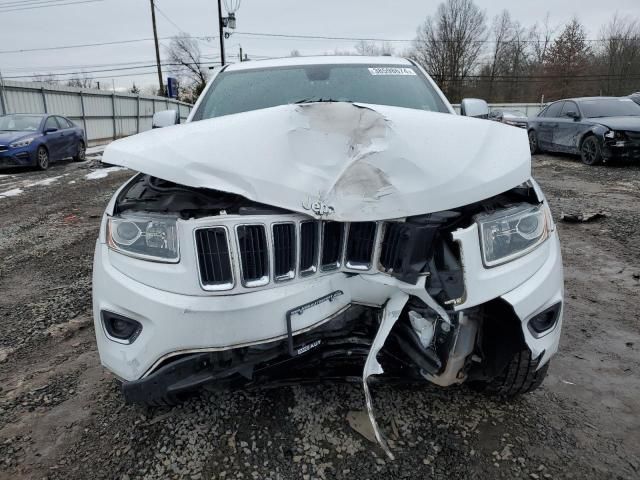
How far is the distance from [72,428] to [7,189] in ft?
26.2

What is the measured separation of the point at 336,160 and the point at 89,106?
2094 centimetres

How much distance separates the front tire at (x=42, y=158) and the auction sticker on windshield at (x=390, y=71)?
10.1 meters

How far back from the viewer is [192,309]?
153 centimetres

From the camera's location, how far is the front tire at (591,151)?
9445 millimetres

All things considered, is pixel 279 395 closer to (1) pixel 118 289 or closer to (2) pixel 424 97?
(1) pixel 118 289

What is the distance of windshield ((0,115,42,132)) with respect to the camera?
35.6ft

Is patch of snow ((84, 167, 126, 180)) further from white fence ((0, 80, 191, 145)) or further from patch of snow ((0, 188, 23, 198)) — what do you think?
white fence ((0, 80, 191, 145))

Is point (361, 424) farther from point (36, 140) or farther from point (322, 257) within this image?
point (36, 140)

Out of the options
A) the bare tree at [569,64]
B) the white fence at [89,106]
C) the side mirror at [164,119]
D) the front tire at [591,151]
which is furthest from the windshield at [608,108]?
the bare tree at [569,64]

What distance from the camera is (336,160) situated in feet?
5.39

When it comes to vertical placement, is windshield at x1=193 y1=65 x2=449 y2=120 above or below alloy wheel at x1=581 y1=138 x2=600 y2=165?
above

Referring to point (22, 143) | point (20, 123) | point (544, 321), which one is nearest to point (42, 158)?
point (22, 143)

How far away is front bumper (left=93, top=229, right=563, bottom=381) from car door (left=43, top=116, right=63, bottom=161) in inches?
445

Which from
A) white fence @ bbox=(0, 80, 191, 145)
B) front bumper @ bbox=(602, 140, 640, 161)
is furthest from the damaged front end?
white fence @ bbox=(0, 80, 191, 145)
